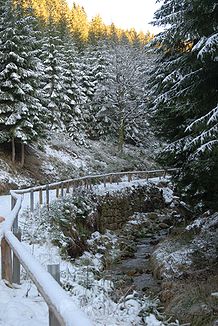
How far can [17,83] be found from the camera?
84.2 feet

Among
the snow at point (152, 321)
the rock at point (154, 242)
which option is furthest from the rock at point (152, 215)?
the snow at point (152, 321)

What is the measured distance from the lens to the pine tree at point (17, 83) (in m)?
24.8

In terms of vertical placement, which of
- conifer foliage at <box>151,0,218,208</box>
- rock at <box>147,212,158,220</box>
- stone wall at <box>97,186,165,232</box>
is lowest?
rock at <box>147,212,158,220</box>

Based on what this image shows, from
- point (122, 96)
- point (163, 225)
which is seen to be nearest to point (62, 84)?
point (122, 96)

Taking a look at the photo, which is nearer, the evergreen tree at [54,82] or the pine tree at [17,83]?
the pine tree at [17,83]

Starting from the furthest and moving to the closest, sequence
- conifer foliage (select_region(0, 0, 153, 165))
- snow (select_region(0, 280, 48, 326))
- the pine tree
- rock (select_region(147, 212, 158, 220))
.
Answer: conifer foliage (select_region(0, 0, 153, 165))
the pine tree
rock (select_region(147, 212, 158, 220))
snow (select_region(0, 280, 48, 326))

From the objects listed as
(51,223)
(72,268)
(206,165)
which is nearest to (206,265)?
(206,165)

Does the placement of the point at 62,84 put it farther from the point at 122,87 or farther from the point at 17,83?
the point at 17,83

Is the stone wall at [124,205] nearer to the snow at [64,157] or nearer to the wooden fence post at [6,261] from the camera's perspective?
the snow at [64,157]

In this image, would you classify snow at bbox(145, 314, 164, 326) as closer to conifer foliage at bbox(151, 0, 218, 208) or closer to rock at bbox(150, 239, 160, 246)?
conifer foliage at bbox(151, 0, 218, 208)

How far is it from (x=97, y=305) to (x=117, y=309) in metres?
0.52

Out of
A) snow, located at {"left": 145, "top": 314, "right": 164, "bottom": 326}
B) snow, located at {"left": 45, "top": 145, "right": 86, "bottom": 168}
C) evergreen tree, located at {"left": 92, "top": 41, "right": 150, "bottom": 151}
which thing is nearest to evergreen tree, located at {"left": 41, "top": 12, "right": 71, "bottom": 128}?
snow, located at {"left": 45, "top": 145, "right": 86, "bottom": 168}

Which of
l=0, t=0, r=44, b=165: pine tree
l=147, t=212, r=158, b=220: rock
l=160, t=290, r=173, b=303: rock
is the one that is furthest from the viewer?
l=0, t=0, r=44, b=165: pine tree

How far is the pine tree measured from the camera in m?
24.8
